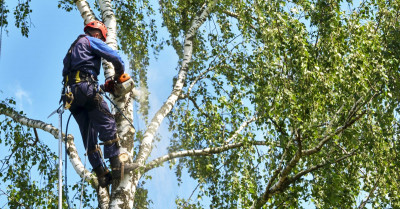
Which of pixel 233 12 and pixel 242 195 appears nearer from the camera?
pixel 242 195

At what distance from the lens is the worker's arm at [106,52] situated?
20.1 ft

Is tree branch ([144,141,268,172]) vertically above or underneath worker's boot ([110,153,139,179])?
above

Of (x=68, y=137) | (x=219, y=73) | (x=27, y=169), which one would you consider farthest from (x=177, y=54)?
(x=68, y=137)

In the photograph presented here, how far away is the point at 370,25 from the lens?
25.8 feet

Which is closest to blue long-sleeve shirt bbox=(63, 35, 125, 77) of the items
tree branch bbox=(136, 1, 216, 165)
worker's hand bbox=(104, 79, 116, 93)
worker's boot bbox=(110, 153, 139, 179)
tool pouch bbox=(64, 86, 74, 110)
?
worker's hand bbox=(104, 79, 116, 93)

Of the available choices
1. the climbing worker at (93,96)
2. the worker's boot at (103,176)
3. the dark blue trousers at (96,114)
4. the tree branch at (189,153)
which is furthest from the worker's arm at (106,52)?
the tree branch at (189,153)

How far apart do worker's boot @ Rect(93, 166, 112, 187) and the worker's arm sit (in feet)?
3.92

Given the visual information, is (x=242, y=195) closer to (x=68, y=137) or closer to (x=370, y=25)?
(x=68, y=137)

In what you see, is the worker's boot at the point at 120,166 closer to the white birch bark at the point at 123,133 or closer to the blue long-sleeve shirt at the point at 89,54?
the white birch bark at the point at 123,133

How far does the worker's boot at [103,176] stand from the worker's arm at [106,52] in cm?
120

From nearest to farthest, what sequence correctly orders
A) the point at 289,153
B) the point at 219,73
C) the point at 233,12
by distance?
the point at 289,153
the point at 219,73
the point at 233,12

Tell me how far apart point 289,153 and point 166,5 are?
15.1 feet

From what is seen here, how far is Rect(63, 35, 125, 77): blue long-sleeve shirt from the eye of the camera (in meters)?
6.15

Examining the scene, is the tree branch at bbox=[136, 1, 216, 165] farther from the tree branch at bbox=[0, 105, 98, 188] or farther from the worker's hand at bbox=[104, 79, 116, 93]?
the worker's hand at bbox=[104, 79, 116, 93]
